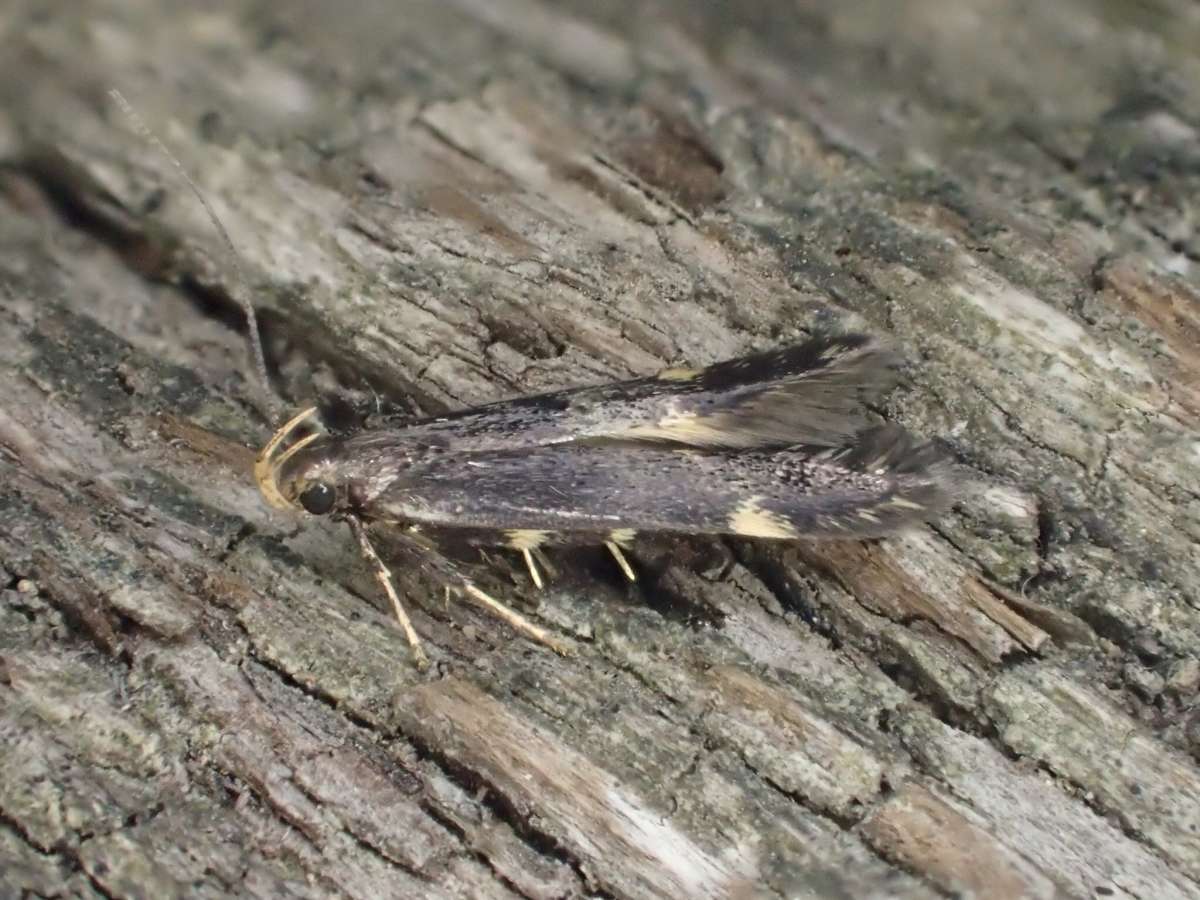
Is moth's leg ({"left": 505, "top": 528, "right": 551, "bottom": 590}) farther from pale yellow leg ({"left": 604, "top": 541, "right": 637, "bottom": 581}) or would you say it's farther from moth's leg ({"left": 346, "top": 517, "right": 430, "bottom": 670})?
moth's leg ({"left": 346, "top": 517, "right": 430, "bottom": 670})

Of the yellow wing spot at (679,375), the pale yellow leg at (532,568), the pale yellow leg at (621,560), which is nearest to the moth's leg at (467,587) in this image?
the pale yellow leg at (532,568)

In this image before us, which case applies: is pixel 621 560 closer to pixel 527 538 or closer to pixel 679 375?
pixel 527 538

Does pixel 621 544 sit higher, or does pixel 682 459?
pixel 682 459

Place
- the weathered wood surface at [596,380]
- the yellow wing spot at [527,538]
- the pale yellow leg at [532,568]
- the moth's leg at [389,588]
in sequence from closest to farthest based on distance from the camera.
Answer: the weathered wood surface at [596,380]
the moth's leg at [389,588]
the pale yellow leg at [532,568]
the yellow wing spot at [527,538]

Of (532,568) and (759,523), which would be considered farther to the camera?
(532,568)

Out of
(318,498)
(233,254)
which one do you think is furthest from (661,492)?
(233,254)

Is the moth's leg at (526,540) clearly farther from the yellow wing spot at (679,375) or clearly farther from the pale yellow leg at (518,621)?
the yellow wing spot at (679,375)

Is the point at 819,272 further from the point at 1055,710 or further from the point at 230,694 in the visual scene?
the point at 230,694

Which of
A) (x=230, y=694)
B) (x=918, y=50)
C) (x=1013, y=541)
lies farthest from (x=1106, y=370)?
(x=230, y=694)
